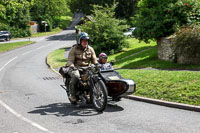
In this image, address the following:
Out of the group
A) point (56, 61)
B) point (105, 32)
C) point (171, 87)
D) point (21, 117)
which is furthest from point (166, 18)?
point (21, 117)

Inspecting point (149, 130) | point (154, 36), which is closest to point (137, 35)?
point (154, 36)

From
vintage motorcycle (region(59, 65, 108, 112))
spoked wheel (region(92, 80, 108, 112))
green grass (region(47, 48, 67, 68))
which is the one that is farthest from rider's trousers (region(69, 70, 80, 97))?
green grass (region(47, 48, 67, 68))

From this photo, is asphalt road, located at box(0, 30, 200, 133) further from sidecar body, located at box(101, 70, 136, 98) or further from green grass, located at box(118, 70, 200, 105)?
green grass, located at box(118, 70, 200, 105)

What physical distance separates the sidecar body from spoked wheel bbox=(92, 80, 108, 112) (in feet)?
1.84

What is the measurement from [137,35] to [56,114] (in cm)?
1323

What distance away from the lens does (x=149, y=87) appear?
395 inches

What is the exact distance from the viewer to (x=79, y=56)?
8469 millimetres

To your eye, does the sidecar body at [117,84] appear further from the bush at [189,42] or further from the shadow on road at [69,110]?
the bush at [189,42]

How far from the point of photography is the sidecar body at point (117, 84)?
805 cm

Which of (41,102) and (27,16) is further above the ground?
(27,16)

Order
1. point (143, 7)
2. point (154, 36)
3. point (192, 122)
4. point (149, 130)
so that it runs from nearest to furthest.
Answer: point (149, 130)
point (192, 122)
point (154, 36)
point (143, 7)

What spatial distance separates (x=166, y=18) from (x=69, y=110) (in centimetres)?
1219

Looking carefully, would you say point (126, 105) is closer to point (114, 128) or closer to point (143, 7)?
point (114, 128)

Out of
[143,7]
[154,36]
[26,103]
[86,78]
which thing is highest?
[143,7]
